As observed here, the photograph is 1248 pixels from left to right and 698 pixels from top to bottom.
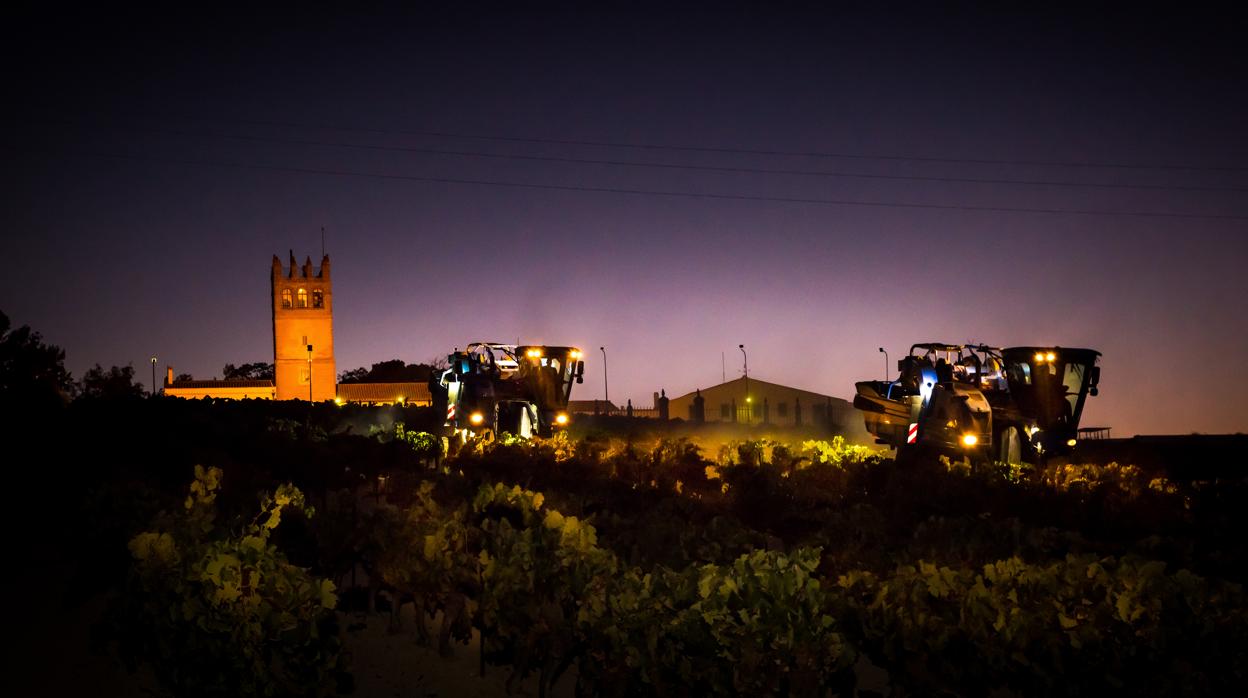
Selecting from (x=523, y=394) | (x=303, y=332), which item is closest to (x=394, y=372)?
(x=303, y=332)

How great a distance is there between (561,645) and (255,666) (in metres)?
1.99

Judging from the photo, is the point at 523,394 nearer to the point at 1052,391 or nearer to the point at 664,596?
the point at 1052,391

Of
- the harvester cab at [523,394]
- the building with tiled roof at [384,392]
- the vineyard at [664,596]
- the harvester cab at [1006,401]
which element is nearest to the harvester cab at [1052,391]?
the harvester cab at [1006,401]

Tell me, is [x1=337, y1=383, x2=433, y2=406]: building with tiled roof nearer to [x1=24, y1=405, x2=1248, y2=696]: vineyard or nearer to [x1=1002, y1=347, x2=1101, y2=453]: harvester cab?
[x1=1002, y1=347, x2=1101, y2=453]: harvester cab

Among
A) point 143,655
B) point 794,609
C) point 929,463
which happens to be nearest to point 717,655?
point 794,609

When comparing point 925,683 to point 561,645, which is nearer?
point 925,683

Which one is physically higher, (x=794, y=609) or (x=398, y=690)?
(x=794, y=609)

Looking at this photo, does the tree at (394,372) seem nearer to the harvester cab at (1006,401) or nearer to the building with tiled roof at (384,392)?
the building with tiled roof at (384,392)

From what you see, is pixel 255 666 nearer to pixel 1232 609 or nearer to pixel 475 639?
pixel 475 639

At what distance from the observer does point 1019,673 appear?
5922mm

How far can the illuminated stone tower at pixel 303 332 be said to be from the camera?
102062 mm

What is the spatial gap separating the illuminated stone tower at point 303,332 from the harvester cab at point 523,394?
72.8 m

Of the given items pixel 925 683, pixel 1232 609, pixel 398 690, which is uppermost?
pixel 1232 609

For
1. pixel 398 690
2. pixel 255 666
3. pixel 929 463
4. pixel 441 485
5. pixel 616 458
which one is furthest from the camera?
pixel 616 458
